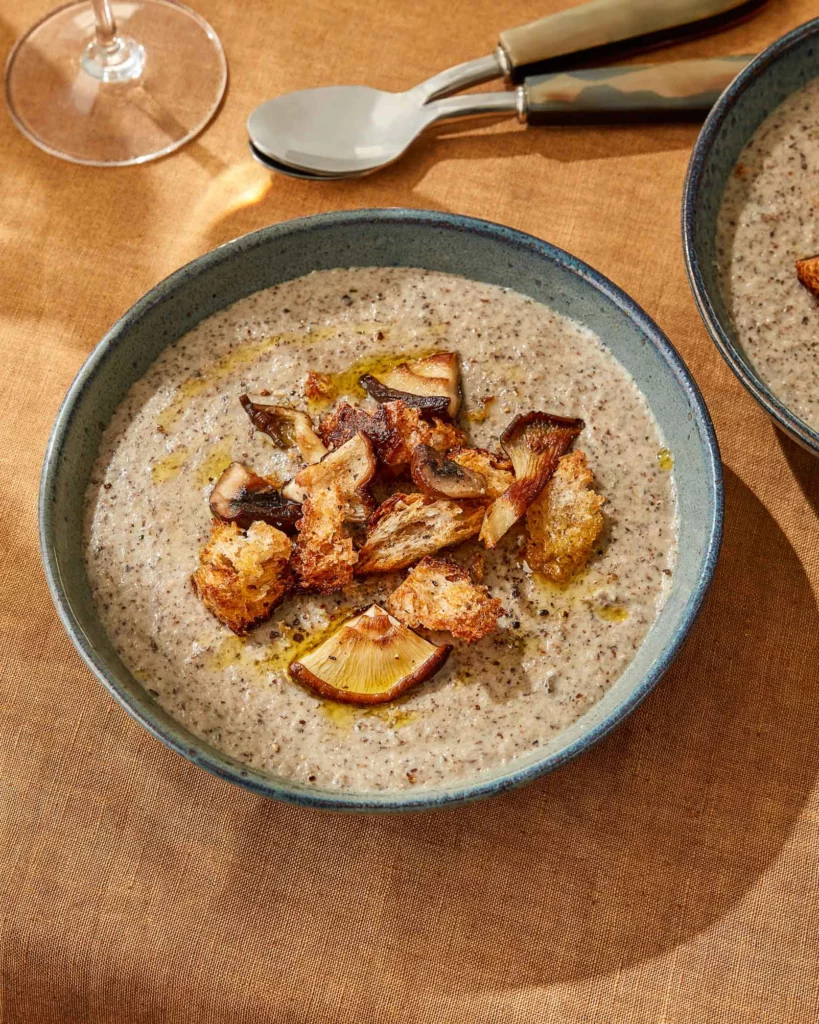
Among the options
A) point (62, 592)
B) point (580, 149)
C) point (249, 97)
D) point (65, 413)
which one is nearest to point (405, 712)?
point (62, 592)

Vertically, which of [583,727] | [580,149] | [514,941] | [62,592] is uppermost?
[580,149]

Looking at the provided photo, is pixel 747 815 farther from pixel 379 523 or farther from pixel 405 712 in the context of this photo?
pixel 379 523

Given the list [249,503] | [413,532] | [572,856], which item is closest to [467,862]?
[572,856]

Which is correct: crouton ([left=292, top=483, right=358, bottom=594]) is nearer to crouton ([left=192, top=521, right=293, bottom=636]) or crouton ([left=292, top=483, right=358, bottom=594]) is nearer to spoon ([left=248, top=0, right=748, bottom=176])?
crouton ([left=192, top=521, right=293, bottom=636])

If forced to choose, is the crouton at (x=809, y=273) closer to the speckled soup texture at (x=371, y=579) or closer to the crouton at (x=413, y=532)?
the speckled soup texture at (x=371, y=579)

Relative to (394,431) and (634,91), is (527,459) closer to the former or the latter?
(394,431)
